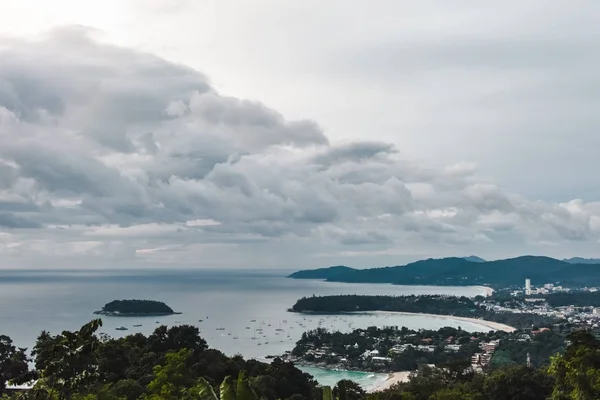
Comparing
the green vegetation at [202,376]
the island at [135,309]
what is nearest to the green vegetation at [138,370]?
the green vegetation at [202,376]

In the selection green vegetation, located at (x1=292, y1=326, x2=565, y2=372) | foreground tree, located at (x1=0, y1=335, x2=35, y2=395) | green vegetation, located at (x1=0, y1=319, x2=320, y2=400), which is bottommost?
green vegetation, located at (x1=292, y1=326, x2=565, y2=372)

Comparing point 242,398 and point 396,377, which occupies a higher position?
point 242,398

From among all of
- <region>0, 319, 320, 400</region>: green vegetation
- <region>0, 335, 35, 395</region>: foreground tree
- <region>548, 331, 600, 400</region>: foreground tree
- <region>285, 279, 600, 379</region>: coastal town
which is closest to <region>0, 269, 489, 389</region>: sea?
<region>285, 279, 600, 379</region>: coastal town

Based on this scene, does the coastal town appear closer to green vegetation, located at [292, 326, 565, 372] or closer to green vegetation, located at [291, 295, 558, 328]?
green vegetation, located at [292, 326, 565, 372]

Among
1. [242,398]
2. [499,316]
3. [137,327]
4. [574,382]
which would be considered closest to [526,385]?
[574,382]

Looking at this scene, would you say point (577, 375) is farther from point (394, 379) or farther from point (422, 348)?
point (422, 348)

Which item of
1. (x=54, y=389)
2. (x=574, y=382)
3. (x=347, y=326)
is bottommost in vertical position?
(x=347, y=326)

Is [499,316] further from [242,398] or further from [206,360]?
[242,398]

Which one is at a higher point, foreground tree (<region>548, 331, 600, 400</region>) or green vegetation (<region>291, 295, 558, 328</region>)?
foreground tree (<region>548, 331, 600, 400</region>)
